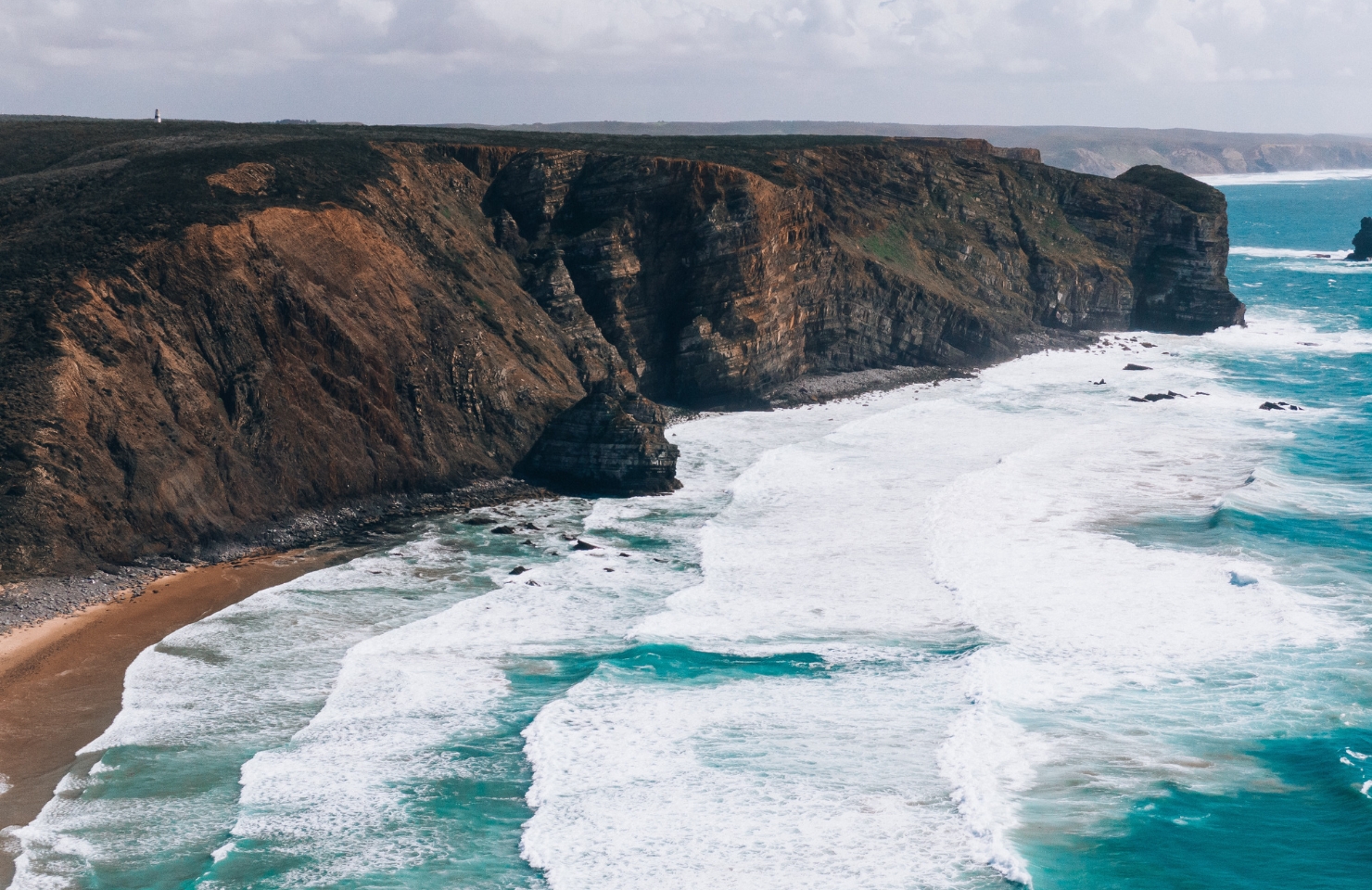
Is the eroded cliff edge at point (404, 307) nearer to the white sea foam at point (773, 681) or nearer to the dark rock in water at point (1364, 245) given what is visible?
the white sea foam at point (773, 681)

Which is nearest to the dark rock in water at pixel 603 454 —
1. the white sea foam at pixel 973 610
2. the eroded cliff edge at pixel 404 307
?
the eroded cliff edge at pixel 404 307

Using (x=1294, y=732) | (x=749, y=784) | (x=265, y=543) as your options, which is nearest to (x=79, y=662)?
(x=265, y=543)

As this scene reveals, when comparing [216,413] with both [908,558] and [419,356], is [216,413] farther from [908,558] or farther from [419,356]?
[908,558]

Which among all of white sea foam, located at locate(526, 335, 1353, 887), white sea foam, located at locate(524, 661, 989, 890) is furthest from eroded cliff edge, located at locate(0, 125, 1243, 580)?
white sea foam, located at locate(524, 661, 989, 890)

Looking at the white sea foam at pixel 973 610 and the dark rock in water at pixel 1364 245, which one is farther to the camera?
the dark rock in water at pixel 1364 245

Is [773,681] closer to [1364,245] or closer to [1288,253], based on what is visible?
[1364,245]

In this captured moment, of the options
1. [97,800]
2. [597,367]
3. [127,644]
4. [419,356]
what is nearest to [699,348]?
[597,367]
